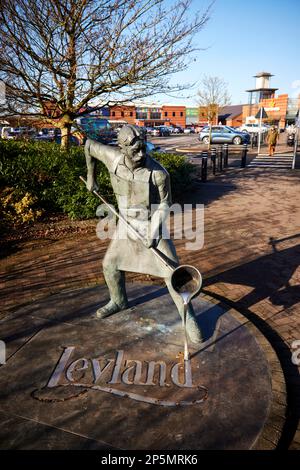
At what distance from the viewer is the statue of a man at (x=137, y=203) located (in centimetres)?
324

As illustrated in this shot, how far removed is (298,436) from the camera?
2.59 m

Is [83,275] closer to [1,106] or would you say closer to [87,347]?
[87,347]

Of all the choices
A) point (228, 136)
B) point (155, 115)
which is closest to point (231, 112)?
point (155, 115)

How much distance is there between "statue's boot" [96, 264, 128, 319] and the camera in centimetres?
380

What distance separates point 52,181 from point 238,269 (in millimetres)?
5029

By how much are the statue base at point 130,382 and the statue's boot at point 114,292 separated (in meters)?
0.10

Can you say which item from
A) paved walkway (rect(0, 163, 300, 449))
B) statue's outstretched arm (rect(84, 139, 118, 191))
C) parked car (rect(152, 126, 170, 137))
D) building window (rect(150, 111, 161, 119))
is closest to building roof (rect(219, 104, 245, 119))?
building window (rect(150, 111, 161, 119))

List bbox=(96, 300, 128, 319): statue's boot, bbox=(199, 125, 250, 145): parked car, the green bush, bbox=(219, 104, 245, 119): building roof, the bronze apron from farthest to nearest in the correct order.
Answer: bbox=(219, 104, 245, 119): building roof < bbox=(199, 125, 250, 145): parked car < the green bush < bbox=(96, 300, 128, 319): statue's boot < the bronze apron

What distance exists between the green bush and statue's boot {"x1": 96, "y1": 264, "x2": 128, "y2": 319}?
14.3 feet

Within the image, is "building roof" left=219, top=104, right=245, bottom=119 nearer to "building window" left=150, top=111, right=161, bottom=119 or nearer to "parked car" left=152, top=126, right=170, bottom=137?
"building window" left=150, top=111, right=161, bottom=119

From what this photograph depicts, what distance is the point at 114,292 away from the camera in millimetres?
3977

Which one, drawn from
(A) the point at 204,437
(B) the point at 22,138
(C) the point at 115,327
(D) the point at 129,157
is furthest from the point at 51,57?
(A) the point at 204,437

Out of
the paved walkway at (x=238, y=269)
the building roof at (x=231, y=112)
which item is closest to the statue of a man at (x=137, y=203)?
the paved walkway at (x=238, y=269)

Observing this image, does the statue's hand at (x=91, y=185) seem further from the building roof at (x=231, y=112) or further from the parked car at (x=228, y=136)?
the building roof at (x=231, y=112)
